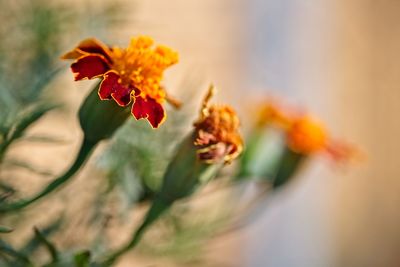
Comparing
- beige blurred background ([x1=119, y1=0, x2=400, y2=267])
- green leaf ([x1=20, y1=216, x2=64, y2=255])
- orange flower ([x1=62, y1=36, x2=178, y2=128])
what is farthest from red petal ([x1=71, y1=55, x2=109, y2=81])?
beige blurred background ([x1=119, y1=0, x2=400, y2=267])

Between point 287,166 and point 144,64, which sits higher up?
point 144,64

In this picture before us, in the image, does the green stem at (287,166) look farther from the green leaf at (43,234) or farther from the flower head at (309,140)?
the green leaf at (43,234)

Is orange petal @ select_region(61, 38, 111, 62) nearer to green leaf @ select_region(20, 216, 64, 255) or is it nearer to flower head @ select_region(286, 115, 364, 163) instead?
green leaf @ select_region(20, 216, 64, 255)

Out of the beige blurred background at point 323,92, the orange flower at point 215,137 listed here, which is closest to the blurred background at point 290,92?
the beige blurred background at point 323,92

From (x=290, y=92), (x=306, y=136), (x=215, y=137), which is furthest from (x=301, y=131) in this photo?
(x=290, y=92)

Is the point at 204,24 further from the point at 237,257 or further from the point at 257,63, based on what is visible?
the point at 237,257

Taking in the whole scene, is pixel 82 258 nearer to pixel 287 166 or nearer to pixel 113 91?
pixel 113 91

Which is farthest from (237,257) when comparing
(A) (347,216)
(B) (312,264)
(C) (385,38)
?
(C) (385,38)
